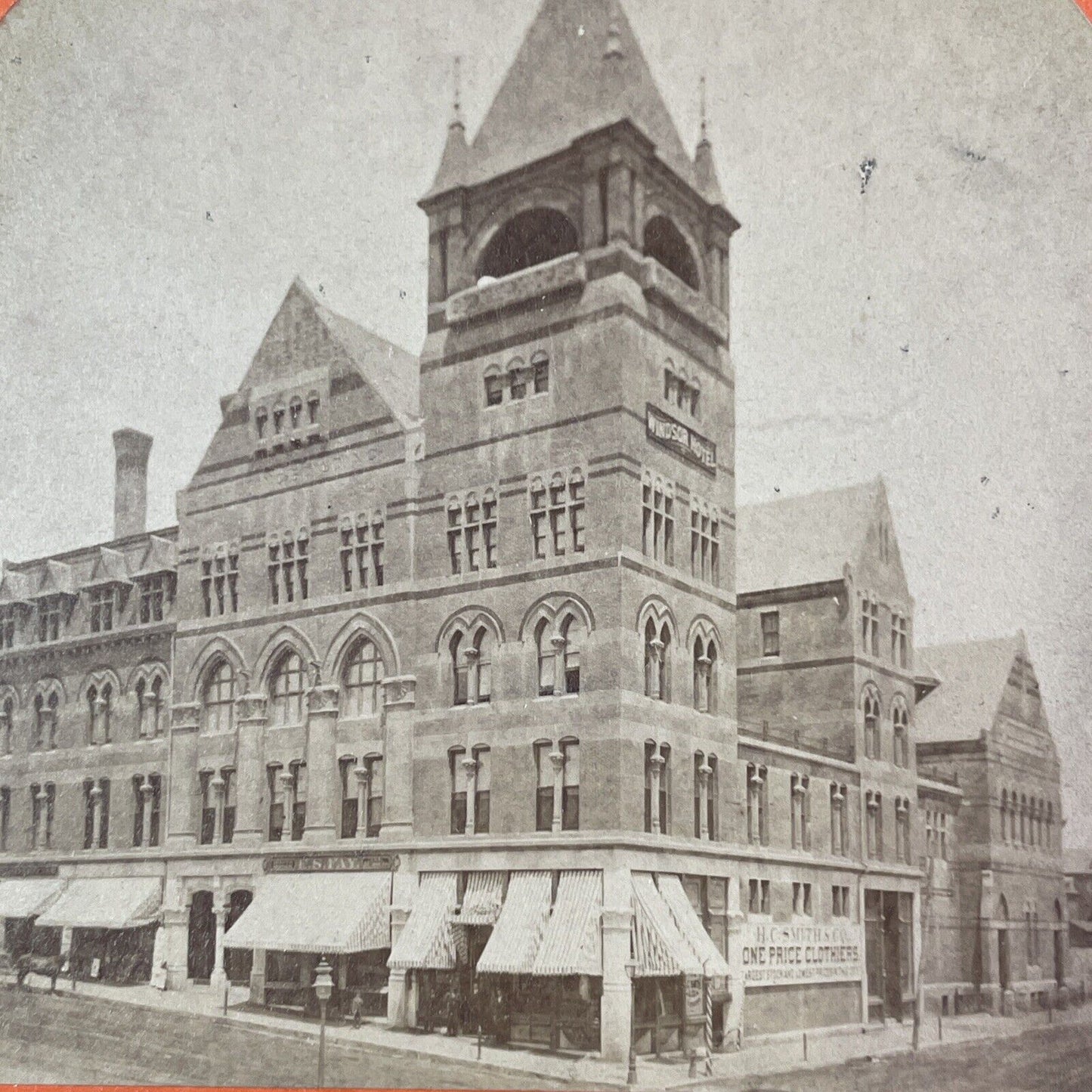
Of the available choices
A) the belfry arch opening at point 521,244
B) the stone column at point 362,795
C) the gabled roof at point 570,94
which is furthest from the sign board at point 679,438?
the stone column at point 362,795

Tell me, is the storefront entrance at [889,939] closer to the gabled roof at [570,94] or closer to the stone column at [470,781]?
the stone column at [470,781]

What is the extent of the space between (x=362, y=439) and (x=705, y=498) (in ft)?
17.1

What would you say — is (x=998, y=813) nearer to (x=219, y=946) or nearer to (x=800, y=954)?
(x=800, y=954)

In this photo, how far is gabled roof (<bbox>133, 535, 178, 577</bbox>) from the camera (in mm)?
23047

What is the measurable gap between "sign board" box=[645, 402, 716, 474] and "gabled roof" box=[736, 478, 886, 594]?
40.3 inches

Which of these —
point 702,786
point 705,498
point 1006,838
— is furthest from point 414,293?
point 1006,838

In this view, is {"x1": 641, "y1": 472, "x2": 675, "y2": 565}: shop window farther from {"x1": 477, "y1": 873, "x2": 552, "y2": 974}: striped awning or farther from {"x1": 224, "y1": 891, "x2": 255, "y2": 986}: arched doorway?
{"x1": 224, "y1": 891, "x2": 255, "y2": 986}: arched doorway

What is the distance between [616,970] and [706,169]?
9.81 metres

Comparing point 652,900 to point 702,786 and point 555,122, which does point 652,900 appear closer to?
point 702,786

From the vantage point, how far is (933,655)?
21.1 m

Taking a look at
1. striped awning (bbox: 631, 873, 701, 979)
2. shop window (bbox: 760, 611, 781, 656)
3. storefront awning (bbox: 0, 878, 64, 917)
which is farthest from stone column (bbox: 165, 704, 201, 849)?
shop window (bbox: 760, 611, 781, 656)

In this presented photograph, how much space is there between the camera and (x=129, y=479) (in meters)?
20.8

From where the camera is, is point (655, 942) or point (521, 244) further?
Result: point (521, 244)

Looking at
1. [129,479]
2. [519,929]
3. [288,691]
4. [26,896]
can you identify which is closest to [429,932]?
[519,929]
